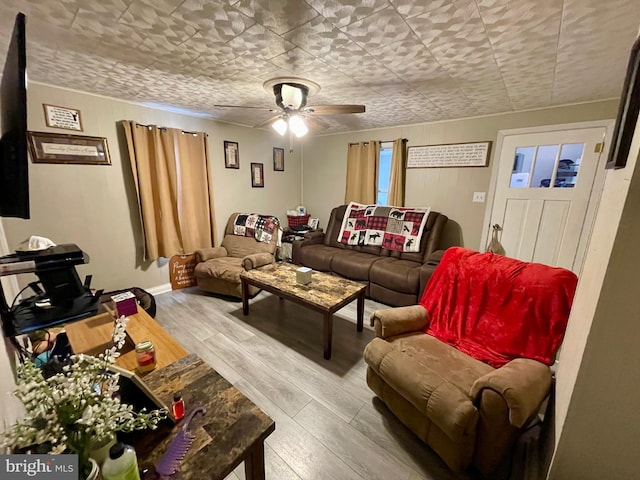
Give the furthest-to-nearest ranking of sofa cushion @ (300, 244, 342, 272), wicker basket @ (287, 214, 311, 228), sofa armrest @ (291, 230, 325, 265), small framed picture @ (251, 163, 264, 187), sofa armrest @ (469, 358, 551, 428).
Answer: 1. wicker basket @ (287, 214, 311, 228)
2. small framed picture @ (251, 163, 264, 187)
3. sofa armrest @ (291, 230, 325, 265)
4. sofa cushion @ (300, 244, 342, 272)
5. sofa armrest @ (469, 358, 551, 428)

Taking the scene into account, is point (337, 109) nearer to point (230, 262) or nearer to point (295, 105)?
point (295, 105)

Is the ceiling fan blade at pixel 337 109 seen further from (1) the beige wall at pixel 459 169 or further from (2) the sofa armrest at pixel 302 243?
(2) the sofa armrest at pixel 302 243

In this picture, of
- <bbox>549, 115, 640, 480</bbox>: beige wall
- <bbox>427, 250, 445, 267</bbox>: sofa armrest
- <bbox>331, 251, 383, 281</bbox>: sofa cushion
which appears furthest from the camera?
<bbox>331, 251, 383, 281</bbox>: sofa cushion

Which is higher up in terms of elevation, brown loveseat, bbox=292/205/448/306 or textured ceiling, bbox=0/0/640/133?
textured ceiling, bbox=0/0/640/133

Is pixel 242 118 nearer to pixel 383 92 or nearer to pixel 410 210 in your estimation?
pixel 383 92

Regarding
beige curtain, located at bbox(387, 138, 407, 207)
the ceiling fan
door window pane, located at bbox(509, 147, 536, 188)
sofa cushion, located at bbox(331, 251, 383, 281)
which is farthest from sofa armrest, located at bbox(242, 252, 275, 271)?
door window pane, located at bbox(509, 147, 536, 188)

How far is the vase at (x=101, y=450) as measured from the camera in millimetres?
625

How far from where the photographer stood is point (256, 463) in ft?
2.92

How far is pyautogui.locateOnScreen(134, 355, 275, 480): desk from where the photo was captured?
74 cm

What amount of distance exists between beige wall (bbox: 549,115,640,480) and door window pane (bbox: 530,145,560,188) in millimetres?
2376

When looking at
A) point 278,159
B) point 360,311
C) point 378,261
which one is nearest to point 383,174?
point 378,261

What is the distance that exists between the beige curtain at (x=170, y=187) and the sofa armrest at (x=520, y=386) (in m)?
3.32

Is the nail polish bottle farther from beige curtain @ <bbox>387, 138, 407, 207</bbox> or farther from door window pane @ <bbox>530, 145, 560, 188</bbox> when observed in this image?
door window pane @ <bbox>530, 145, 560, 188</bbox>

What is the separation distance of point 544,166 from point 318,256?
276cm
